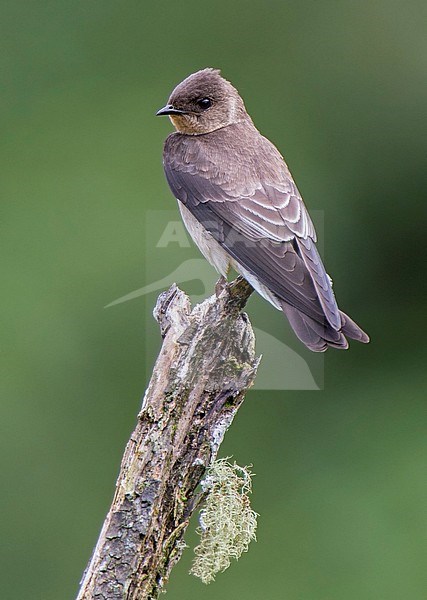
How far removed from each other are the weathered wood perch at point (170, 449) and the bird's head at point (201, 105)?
3.35 feet

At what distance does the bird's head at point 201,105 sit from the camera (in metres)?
3.89

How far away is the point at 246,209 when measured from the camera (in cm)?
348

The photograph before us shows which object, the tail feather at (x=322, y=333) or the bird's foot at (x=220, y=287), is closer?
the tail feather at (x=322, y=333)

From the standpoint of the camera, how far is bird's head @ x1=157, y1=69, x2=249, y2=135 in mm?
3889

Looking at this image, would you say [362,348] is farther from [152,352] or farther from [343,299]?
[152,352]

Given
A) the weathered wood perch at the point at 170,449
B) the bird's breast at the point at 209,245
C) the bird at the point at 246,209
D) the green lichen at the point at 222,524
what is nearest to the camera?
the weathered wood perch at the point at 170,449

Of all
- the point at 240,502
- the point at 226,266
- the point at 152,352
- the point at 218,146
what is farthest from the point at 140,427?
the point at 152,352

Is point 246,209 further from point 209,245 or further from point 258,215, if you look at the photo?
point 209,245

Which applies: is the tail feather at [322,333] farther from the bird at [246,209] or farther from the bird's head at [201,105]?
the bird's head at [201,105]

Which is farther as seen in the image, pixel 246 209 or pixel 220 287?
pixel 246 209

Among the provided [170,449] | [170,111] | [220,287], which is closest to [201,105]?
[170,111]

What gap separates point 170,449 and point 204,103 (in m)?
1.61

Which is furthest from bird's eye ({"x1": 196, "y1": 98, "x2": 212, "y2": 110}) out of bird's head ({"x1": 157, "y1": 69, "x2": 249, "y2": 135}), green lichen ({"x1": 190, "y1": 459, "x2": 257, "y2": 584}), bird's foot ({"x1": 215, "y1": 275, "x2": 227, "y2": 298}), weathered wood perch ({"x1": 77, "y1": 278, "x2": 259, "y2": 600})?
green lichen ({"x1": 190, "y1": 459, "x2": 257, "y2": 584})

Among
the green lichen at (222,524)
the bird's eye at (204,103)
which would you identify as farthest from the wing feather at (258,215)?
the green lichen at (222,524)
